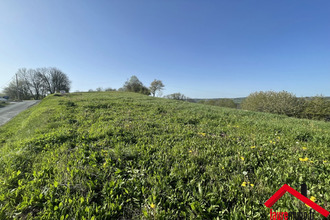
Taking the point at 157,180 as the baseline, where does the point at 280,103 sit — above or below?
above

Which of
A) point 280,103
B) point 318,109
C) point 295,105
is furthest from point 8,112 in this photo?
point 318,109

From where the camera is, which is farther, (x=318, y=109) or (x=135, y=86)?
(x=135, y=86)

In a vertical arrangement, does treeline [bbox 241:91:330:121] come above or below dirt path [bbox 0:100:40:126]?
above

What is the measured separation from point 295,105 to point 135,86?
4634 cm

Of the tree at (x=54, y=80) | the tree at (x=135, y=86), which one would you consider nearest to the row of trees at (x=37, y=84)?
the tree at (x=54, y=80)

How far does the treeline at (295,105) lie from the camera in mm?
25789

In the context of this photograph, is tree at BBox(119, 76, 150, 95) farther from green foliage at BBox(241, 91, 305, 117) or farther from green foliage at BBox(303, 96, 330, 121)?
green foliage at BBox(303, 96, 330, 121)

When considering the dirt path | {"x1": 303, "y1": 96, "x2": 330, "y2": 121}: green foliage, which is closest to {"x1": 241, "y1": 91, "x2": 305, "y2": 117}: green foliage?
{"x1": 303, "y1": 96, "x2": 330, "y2": 121}: green foliage

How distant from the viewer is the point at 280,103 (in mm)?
28844

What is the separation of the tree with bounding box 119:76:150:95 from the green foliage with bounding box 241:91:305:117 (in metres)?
36.3

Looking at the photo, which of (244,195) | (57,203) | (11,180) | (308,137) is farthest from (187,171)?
(308,137)

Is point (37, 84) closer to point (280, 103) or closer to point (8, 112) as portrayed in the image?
point (8, 112)

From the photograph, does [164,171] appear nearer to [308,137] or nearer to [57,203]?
[57,203]

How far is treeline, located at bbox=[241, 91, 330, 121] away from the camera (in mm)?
25789
